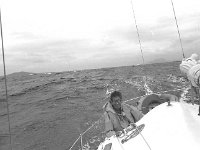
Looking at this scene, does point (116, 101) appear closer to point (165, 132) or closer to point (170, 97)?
point (170, 97)

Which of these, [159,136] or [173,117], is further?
[173,117]

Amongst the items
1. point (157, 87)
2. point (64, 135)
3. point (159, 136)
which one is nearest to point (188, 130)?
point (159, 136)

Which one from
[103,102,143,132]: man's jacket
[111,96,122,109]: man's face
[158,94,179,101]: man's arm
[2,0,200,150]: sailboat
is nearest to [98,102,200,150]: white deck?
[2,0,200,150]: sailboat

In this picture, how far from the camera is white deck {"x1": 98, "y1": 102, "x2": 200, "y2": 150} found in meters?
3.32

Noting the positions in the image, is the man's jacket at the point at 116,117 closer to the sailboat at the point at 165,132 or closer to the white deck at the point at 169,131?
the sailboat at the point at 165,132

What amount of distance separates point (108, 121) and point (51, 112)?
794cm

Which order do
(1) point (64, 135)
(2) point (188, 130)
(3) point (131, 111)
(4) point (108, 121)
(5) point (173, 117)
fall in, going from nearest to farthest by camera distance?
(2) point (188, 130), (5) point (173, 117), (4) point (108, 121), (3) point (131, 111), (1) point (64, 135)

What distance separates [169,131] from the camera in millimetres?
3627

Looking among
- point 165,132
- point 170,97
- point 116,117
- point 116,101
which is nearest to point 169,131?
point 165,132

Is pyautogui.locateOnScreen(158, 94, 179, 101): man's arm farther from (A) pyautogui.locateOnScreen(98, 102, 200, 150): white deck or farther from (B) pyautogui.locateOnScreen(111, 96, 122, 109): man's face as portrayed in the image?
(A) pyautogui.locateOnScreen(98, 102, 200, 150): white deck

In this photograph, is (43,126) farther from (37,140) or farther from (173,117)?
(173,117)

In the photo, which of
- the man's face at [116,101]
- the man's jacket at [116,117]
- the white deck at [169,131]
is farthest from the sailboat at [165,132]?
the man's face at [116,101]

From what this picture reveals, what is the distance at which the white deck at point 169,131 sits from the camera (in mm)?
3320

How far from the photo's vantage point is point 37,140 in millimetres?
8977
